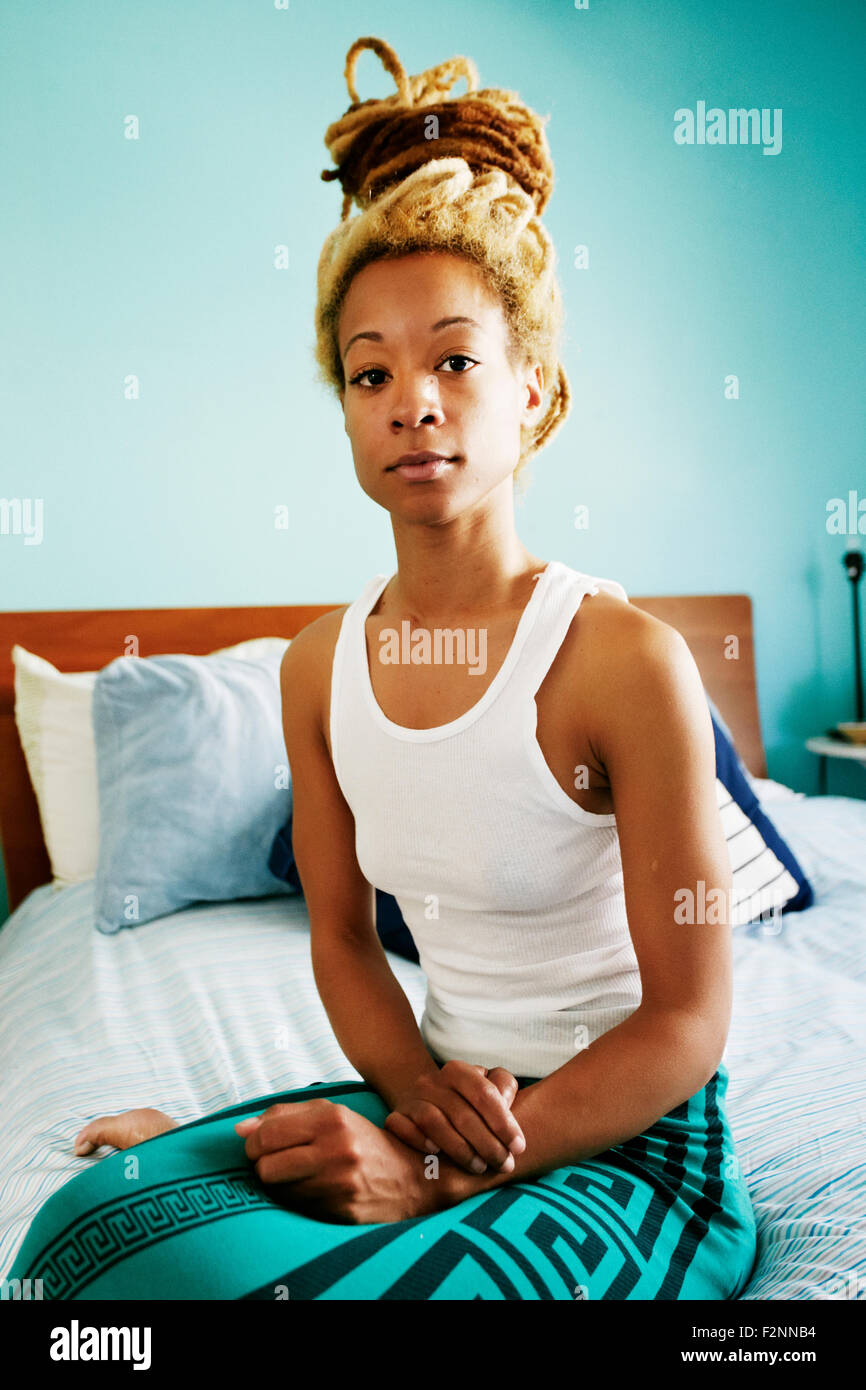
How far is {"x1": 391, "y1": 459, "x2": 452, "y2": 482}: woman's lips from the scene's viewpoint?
2.73 ft

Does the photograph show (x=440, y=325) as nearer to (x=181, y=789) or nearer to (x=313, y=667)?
(x=313, y=667)

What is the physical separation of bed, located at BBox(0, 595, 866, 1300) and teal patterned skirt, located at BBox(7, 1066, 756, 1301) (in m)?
0.12

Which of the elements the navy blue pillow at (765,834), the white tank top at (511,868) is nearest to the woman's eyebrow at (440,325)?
the white tank top at (511,868)

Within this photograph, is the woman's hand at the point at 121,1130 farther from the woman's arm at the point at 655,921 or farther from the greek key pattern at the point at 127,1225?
the woman's arm at the point at 655,921

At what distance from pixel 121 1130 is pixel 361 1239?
46 centimetres

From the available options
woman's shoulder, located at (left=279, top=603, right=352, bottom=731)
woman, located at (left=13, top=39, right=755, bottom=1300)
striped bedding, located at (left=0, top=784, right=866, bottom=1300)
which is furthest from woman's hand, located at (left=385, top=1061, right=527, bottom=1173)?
woman's shoulder, located at (left=279, top=603, right=352, bottom=731)

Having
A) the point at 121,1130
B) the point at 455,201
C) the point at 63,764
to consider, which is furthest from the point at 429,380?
the point at 63,764

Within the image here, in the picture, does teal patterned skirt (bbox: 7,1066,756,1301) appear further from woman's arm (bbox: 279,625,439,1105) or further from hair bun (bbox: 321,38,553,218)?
hair bun (bbox: 321,38,553,218)

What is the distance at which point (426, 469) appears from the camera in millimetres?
834

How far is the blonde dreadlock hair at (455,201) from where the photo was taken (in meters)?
0.86
